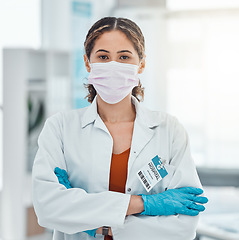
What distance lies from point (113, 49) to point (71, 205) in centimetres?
52

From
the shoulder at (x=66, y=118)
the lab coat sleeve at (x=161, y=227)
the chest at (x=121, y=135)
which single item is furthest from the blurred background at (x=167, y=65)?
the lab coat sleeve at (x=161, y=227)

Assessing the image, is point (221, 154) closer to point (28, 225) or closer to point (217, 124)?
point (217, 124)

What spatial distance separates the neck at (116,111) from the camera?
145cm

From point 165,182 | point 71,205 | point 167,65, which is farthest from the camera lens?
point 167,65

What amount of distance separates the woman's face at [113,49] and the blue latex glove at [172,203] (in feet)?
1.48

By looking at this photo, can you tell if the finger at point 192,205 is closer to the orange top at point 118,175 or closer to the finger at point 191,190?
the finger at point 191,190

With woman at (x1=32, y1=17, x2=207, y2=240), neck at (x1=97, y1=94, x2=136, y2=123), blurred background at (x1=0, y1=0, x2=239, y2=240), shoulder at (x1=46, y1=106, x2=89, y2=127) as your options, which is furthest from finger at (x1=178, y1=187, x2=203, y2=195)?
blurred background at (x1=0, y1=0, x2=239, y2=240)

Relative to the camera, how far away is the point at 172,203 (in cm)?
130

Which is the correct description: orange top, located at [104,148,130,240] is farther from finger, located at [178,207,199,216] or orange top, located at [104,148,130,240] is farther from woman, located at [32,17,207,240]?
finger, located at [178,207,199,216]

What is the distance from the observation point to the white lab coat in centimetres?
129

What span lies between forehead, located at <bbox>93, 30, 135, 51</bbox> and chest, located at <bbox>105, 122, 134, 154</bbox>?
0.93 feet

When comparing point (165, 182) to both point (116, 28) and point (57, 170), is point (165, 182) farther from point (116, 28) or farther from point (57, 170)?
point (116, 28)

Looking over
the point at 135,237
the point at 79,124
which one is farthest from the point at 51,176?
the point at 135,237

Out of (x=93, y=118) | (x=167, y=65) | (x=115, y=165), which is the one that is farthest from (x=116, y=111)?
(x=167, y=65)
